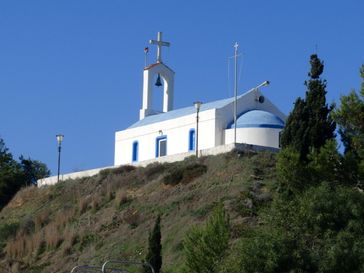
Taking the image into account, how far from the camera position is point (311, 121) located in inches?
1289

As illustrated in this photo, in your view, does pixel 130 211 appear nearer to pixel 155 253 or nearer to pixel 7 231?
pixel 7 231

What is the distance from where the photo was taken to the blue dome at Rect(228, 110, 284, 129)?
154 ft

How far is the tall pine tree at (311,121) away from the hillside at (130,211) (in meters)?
3.70

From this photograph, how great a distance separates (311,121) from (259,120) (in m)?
14.5

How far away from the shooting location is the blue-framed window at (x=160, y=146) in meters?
51.6

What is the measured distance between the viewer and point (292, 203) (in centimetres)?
2666

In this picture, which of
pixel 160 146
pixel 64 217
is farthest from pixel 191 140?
pixel 64 217

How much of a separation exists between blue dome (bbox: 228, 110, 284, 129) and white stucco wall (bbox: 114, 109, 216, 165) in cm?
144

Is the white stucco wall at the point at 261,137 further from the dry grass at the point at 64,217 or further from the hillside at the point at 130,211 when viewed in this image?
the dry grass at the point at 64,217

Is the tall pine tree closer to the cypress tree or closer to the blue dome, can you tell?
the cypress tree

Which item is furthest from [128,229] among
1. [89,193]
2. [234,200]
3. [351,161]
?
[351,161]

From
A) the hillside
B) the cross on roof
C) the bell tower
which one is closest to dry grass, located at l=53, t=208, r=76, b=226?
the hillside

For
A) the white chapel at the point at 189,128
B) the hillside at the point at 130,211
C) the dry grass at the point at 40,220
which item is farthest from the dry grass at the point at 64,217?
the white chapel at the point at 189,128

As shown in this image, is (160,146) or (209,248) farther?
(160,146)
